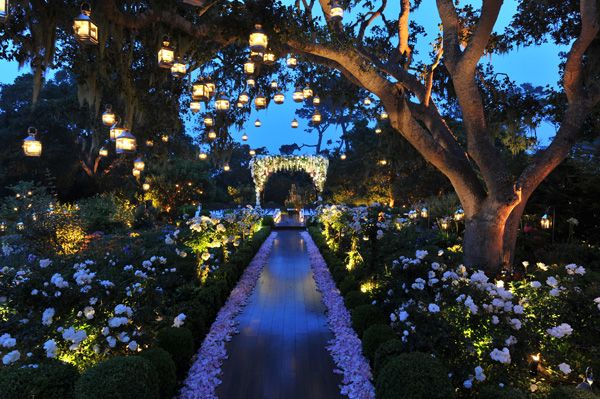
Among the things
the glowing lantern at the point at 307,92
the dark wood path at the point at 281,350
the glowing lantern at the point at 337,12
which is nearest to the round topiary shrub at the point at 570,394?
the dark wood path at the point at 281,350

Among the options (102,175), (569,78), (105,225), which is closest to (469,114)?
(569,78)

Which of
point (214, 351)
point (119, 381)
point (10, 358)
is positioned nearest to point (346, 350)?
point (214, 351)

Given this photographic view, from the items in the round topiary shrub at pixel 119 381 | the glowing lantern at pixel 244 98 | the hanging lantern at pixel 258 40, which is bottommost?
the round topiary shrub at pixel 119 381

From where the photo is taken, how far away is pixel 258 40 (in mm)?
3844

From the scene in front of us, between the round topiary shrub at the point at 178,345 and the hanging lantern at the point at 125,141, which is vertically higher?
the hanging lantern at the point at 125,141

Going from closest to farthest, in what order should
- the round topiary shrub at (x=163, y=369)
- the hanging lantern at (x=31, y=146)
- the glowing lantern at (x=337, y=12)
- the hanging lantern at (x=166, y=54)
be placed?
the round topiary shrub at (x=163, y=369), the hanging lantern at (x=166, y=54), the glowing lantern at (x=337, y=12), the hanging lantern at (x=31, y=146)

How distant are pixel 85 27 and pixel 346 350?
399cm

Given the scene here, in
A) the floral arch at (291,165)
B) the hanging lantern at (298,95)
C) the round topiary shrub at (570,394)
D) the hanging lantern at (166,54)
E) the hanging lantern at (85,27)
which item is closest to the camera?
the round topiary shrub at (570,394)

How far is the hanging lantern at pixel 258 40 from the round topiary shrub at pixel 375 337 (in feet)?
9.86

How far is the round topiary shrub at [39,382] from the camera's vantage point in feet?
7.32

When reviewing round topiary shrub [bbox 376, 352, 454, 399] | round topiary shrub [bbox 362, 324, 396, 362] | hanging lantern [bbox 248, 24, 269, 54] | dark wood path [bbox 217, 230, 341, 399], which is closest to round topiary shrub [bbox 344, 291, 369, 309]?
dark wood path [bbox 217, 230, 341, 399]

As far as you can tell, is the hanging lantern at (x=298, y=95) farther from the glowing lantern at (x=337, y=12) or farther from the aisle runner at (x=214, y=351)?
the aisle runner at (x=214, y=351)

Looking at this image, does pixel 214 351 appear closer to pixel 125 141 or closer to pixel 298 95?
pixel 125 141

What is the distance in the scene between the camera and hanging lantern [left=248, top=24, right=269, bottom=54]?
3.83 meters
